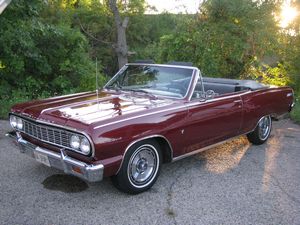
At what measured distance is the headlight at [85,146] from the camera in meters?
3.75

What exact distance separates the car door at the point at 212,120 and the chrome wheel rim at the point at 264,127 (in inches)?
38.5

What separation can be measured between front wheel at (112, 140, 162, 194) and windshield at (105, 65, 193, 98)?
968 millimetres

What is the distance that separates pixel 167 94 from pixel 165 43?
23.1ft

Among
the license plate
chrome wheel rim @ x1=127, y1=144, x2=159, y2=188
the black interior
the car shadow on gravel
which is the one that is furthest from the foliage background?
chrome wheel rim @ x1=127, y1=144, x2=159, y2=188

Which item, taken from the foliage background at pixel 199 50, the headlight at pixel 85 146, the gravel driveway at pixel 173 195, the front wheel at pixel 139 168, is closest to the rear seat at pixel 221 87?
the gravel driveway at pixel 173 195

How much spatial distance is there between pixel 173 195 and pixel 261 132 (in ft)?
9.52

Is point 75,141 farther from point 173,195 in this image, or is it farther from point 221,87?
point 221,87

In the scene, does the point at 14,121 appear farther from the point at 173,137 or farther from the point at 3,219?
the point at 173,137

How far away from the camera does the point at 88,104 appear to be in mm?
4637

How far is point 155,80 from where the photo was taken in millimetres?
5246

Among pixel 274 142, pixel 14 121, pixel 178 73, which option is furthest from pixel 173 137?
pixel 274 142

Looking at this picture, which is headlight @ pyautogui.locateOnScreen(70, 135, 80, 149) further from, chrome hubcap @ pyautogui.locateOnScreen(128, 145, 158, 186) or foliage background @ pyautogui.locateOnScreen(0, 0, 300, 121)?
foliage background @ pyautogui.locateOnScreen(0, 0, 300, 121)

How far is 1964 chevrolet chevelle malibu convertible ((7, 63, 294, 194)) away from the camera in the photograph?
383 centimetres

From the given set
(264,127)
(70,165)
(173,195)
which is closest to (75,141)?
(70,165)
